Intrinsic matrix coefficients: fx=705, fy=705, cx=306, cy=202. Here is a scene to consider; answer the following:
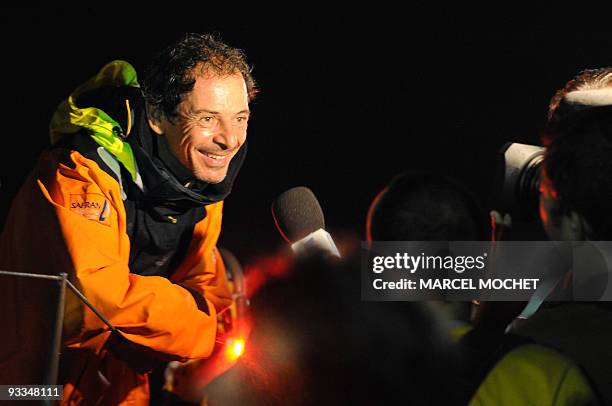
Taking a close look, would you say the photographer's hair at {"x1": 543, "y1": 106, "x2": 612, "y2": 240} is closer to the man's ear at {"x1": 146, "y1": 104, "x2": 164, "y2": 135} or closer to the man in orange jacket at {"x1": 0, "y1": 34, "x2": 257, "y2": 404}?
the man in orange jacket at {"x1": 0, "y1": 34, "x2": 257, "y2": 404}

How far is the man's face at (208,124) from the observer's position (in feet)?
5.18

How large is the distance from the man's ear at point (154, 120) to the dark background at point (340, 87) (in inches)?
19.7

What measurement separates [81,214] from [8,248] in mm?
239

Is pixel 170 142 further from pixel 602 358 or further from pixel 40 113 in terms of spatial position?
pixel 602 358

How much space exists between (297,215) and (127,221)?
16.1 inches

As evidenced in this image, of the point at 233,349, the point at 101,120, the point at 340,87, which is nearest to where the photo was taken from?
the point at 101,120

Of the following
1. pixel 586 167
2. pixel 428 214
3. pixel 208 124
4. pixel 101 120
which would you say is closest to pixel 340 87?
pixel 208 124

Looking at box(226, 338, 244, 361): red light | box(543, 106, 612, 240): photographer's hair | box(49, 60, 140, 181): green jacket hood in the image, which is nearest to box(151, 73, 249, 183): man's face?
box(49, 60, 140, 181): green jacket hood

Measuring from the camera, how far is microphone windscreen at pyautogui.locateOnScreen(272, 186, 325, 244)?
136 centimetres

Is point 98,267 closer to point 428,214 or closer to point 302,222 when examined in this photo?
point 302,222

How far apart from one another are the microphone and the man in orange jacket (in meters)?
0.23

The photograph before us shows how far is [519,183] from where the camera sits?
1250mm

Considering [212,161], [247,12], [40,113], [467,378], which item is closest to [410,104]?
[247,12]

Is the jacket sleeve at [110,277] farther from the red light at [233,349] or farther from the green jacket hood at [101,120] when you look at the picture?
the red light at [233,349]
